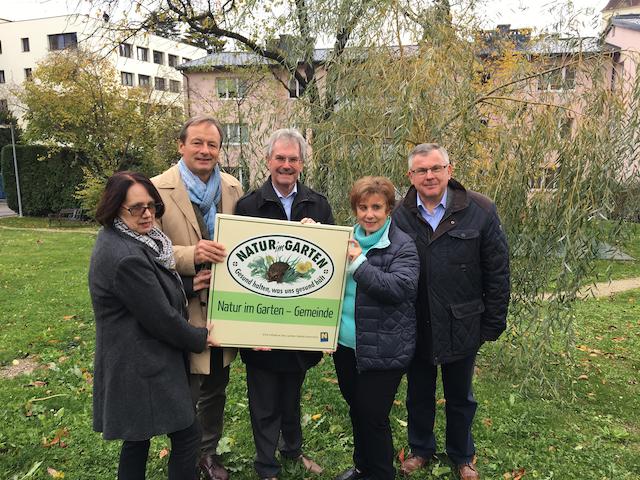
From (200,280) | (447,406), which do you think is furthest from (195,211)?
(447,406)

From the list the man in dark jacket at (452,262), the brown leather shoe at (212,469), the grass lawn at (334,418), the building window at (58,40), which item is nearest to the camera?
the man in dark jacket at (452,262)

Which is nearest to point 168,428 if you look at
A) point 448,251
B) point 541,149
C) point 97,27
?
point 448,251

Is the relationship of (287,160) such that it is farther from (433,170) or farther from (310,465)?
(310,465)

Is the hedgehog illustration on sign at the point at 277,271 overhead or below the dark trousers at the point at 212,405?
overhead

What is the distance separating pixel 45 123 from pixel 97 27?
470 inches

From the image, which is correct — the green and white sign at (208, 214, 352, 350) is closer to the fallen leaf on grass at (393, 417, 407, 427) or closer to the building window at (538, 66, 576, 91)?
the fallen leaf on grass at (393, 417, 407, 427)

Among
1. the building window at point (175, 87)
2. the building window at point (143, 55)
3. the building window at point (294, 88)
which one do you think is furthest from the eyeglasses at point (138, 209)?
the building window at point (143, 55)

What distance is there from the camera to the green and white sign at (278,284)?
2578 millimetres

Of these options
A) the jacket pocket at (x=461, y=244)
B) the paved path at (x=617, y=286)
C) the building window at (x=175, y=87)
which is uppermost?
the building window at (x=175, y=87)

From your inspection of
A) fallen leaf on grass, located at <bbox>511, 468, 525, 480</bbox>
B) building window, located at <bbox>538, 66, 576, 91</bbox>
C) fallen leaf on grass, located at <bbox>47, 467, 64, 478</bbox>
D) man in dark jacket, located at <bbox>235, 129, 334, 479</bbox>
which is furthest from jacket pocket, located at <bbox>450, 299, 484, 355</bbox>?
fallen leaf on grass, located at <bbox>47, 467, 64, 478</bbox>

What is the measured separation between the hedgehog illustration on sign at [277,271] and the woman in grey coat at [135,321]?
0.51 metres

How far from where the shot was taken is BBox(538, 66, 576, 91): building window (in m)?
4.02

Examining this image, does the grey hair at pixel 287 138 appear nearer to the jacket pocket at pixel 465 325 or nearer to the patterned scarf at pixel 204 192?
the patterned scarf at pixel 204 192

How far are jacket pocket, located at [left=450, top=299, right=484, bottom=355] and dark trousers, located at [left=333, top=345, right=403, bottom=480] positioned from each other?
0.41m
